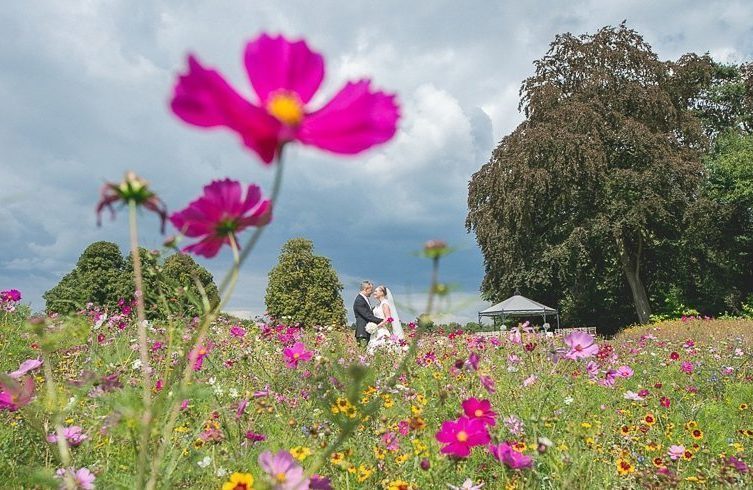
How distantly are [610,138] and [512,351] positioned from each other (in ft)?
57.1

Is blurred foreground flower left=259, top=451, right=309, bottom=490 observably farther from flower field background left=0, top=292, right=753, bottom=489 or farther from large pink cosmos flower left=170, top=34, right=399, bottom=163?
large pink cosmos flower left=170, top=34, right=399, bottom=163

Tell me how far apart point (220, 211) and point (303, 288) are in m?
26.8

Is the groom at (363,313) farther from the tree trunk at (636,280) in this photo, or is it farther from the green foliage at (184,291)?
the tree trunk at (636,280)

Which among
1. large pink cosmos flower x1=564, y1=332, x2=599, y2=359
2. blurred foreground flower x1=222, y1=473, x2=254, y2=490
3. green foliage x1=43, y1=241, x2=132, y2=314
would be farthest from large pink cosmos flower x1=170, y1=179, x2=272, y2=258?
green foliage x1=43, y1=241, x2=132, y2=314

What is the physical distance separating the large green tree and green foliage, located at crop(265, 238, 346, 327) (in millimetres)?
6752

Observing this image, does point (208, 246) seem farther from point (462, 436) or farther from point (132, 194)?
point (462, 436)

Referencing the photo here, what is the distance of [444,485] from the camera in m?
2.29

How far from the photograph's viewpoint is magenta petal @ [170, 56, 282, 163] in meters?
0.62

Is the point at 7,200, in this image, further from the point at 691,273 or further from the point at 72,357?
the point at 691,273

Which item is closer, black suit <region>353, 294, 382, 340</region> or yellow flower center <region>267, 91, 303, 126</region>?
yellow flower center <region>267, 91, 303, 126</region>

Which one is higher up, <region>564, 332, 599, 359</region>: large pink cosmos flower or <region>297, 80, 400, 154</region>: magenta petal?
<region>297, 80, 400, 154</region>: magenta petal

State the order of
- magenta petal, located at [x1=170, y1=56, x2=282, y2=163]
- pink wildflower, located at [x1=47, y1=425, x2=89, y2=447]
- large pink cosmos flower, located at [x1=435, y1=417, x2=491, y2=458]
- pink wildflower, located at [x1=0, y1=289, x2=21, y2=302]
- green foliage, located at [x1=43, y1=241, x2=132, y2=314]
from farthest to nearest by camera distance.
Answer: green foliage, located at [x1=43, y1=241, x2=132, y2=314] < pink wildflower, located at [x1=0, y1=289, x2=21, y2=302] < pink wildflower, located at [x1=47, y1=425, x2=89, y2=447] < large pink cosmos flower, located at [x1=435, y1=417, x2=491, y2=458] < magenta petal, located at [x1=170, y1=56, x2=282, y2=163]

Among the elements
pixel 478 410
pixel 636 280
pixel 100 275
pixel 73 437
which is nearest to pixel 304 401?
pixel 73 437

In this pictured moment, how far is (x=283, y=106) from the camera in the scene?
65cm
